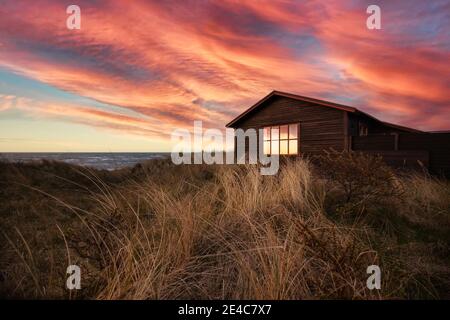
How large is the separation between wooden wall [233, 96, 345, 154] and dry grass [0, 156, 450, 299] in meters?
7.92

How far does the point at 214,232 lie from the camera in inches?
127

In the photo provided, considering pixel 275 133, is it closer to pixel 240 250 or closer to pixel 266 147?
pixel 266 147

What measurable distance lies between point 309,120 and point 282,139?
225cm

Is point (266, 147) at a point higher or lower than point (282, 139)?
lower

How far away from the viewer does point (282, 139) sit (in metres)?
16.6

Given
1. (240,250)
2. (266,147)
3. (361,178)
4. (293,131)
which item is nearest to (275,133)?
(266,147)

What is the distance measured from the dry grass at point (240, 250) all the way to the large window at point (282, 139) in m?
9.96

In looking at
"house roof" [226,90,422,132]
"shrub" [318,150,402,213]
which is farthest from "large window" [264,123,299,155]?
"shrub" [318,150,402,213]

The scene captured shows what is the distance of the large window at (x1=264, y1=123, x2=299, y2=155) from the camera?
1594cm

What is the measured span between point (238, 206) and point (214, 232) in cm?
94

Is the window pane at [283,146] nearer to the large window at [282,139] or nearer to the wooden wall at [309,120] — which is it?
the large window at [282,139]
